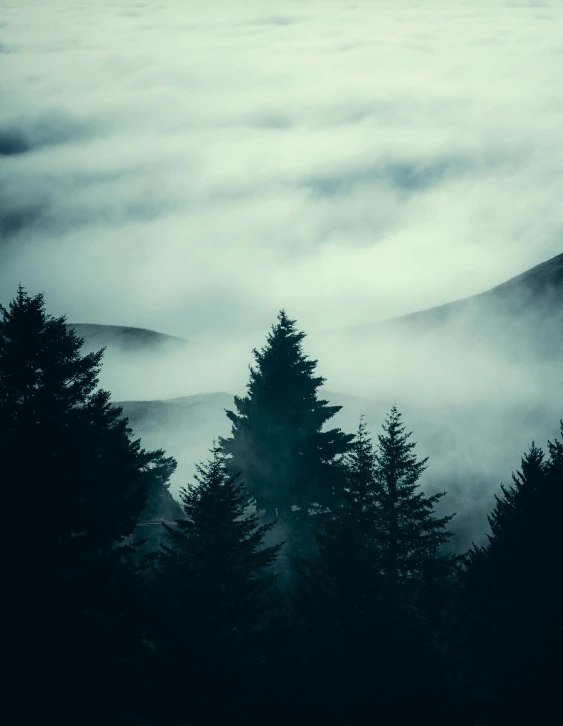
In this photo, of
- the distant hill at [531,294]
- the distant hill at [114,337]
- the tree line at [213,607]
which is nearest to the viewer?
the tree line at [213,607]

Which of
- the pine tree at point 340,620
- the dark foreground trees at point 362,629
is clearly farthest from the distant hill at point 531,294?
the pine tree at point 340,620

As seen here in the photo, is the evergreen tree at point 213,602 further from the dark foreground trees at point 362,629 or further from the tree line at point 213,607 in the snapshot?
the dark foreground trees at point 362,629

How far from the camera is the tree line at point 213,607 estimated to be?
18141 millimetres

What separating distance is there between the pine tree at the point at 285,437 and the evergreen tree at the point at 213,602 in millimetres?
13410

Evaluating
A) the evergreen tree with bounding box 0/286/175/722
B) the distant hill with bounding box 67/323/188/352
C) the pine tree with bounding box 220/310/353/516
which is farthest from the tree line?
the distant hill with bounding box 67/323/188/352

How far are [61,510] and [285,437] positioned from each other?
19.7 metres

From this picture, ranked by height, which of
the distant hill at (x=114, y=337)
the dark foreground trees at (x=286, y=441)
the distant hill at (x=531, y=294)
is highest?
the distant hill at (x=114, y=337)

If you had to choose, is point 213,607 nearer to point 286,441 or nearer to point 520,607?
point 520,607

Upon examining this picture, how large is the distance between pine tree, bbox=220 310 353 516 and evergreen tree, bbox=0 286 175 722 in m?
15.1

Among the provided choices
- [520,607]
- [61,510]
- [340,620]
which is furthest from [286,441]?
[61,510]

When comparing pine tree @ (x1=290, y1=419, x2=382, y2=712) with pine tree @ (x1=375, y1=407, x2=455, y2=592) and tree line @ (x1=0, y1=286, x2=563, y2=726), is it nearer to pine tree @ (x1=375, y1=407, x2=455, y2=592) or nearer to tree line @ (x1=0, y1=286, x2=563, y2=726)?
tree line @ (x1=0, y1=286, x2=563, y2=726)

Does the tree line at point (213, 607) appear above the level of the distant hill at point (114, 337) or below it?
below

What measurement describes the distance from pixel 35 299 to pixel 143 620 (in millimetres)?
10169

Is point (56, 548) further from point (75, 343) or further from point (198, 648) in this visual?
point (75, 343)
